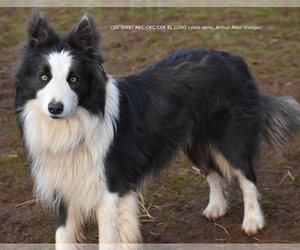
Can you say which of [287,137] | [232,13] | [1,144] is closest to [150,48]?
[232,13]

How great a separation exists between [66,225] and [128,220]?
1.90ft

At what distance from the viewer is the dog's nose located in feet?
9.50

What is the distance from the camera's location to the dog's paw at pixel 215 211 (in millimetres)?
4410

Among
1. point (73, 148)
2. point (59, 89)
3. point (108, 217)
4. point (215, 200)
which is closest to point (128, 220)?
point (108, 217)

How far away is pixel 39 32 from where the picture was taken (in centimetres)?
322

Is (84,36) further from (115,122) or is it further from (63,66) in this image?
(115,122)

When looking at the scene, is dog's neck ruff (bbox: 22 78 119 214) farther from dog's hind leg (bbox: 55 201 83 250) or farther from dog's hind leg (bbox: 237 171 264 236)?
dog's hind leg (bbox: 237 171 264 236)

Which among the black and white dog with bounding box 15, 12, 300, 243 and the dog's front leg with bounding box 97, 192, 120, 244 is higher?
the black and white dog with bounding box 15, 12, 300, 243

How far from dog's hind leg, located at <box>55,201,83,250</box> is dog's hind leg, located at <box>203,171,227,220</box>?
1.56 metres

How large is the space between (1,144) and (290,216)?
157 inches

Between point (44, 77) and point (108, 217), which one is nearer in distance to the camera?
point (44, 77)

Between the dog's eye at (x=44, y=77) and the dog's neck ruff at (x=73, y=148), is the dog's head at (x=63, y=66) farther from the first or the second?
the dog's neck ruff at (x=73, y=148)

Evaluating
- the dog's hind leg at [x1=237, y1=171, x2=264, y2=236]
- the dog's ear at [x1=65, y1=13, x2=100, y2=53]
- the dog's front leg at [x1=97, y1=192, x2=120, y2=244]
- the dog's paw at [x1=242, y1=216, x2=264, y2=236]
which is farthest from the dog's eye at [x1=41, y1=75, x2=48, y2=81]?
the dog's paw at [x1=242, y1=216, x2=264, y2=236]

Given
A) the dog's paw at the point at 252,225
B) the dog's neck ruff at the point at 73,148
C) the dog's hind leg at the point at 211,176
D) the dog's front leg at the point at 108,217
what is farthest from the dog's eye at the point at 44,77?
the dog's paw at the point at 252,225
